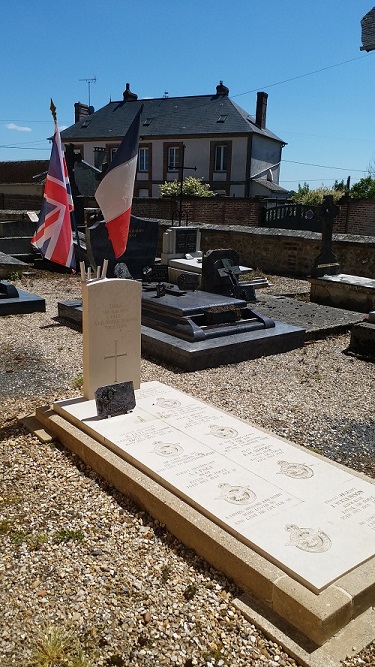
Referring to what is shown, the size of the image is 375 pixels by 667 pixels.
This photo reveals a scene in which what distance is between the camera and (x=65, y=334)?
8.88 metres

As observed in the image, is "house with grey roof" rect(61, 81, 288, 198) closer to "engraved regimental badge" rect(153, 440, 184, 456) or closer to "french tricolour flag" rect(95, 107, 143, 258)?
"french tricolour flag" rect(95, 107, 143, 258)

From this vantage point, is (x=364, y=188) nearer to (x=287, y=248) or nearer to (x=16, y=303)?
(x=287, y=248)

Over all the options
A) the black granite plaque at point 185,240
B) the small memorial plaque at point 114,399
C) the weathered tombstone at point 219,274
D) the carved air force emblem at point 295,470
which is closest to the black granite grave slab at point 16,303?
the weathered tombstone at point 219,274

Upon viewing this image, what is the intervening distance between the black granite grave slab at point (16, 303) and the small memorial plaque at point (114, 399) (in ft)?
17.8

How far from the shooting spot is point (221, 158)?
113 feet

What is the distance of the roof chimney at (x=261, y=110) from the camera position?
3612cm

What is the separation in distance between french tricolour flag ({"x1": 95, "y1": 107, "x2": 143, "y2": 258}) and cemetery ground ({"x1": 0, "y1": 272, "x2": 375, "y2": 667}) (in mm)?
2196

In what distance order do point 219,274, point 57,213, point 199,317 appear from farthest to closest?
point 219,274, point 199,317, point 57,213

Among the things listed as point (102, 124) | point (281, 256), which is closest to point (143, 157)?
point (102, 124)

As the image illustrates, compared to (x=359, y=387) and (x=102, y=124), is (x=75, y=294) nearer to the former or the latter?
(x=359, y=387)

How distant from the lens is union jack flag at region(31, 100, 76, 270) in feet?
17.3

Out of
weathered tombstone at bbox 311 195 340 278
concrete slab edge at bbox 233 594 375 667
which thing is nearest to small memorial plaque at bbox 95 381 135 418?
concrete slab edge at bbox 233 594 375 667

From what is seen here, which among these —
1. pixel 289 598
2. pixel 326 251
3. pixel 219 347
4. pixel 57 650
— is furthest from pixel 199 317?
pixel 57 650

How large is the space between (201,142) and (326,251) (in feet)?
81.2
